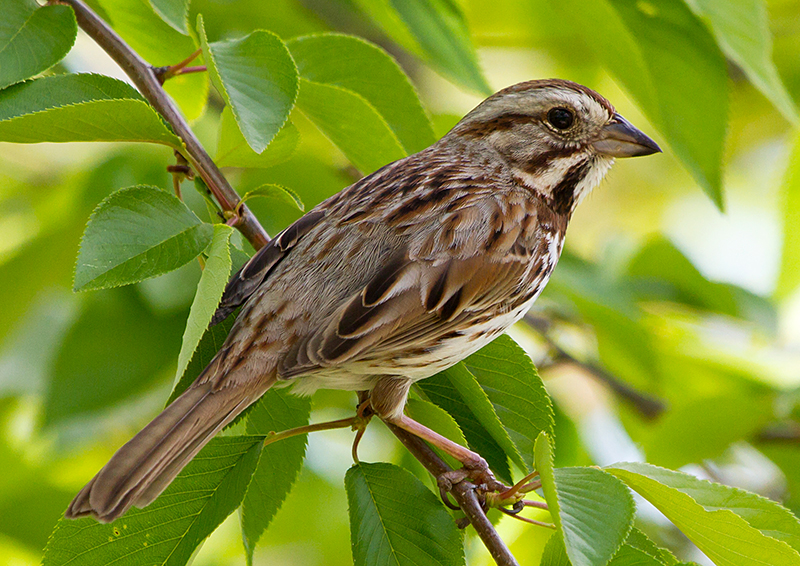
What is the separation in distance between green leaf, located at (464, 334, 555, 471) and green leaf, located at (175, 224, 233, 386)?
72 cm

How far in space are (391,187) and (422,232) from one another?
0.21 m

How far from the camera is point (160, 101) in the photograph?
202 cm

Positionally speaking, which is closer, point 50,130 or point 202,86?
point 50,130

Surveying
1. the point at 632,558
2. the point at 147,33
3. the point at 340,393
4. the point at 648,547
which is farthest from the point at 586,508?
the point at 340,393

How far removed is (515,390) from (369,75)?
2.97ft

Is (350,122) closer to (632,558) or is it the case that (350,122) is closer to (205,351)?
(205,351)

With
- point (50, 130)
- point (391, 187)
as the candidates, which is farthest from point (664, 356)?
point (50, 130)

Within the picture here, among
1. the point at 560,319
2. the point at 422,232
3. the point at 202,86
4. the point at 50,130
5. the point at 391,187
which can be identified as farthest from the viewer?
the point at 560,319

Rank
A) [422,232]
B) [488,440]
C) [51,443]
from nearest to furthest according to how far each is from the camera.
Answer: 1. [488,440]
2. [422,232]
3. [51,443]

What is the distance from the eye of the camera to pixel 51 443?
133 inches

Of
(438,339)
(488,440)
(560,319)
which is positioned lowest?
(560,319)

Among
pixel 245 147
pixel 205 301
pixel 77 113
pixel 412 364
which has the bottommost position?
pixel 412 364

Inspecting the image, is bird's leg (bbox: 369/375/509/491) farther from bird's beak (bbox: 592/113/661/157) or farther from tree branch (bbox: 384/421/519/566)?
bird's beak (bbox: 592/113/661/157)

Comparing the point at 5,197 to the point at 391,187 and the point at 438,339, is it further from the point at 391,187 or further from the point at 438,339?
the point at 438,339
